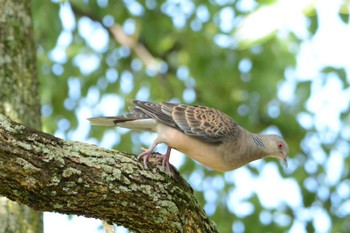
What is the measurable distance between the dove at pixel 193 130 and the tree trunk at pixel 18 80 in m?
0.48

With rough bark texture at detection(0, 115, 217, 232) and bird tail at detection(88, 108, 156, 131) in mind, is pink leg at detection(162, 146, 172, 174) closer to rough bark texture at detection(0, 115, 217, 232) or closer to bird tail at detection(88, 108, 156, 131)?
rough bark texture at detection(0, 115, 217, 232)

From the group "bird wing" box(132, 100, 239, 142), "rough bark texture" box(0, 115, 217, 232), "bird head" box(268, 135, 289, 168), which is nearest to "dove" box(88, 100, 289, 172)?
"bird wing" box(132, 100, 239, 142)

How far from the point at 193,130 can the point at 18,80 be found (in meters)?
1.27

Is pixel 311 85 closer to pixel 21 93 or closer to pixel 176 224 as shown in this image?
pixel 21 93

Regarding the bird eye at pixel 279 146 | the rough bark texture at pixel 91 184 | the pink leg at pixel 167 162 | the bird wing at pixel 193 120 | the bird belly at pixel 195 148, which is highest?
the bird eye at pixel 279 146

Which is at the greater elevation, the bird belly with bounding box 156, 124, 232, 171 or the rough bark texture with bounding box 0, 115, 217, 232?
the bird belly with bounding box 156, 124, 232, 171

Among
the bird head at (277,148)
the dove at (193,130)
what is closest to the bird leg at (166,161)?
the dove at (193,130)

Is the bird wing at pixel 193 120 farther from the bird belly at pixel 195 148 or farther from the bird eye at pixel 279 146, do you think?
the bird eye at pixel 279 146

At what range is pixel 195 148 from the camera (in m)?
5.20

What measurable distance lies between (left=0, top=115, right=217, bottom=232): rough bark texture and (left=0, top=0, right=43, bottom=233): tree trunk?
3.98ft

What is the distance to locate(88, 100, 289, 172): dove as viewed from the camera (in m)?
5.18

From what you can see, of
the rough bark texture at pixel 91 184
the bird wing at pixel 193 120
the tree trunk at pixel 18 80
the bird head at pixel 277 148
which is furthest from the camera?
the bird head at pixel 277 148

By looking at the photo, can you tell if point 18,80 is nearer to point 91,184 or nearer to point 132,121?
point 132,121

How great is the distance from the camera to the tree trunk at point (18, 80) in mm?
4902
